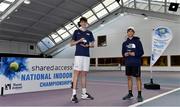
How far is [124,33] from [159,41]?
19.1m

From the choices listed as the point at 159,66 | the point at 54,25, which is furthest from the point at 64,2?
the point at 159,66

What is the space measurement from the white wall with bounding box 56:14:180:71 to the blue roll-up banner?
18.3m

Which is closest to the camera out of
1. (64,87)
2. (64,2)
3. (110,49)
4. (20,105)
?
(20,105)

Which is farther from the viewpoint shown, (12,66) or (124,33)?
(124,33)

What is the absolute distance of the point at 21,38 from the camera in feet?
83.3

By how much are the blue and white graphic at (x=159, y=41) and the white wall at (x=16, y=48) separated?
65.8 ft

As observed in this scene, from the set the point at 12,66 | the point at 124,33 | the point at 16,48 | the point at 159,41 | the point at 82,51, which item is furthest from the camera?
the point at 124,33

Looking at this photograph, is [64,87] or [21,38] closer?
[64,87]

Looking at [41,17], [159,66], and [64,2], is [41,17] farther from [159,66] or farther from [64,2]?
[159,66]

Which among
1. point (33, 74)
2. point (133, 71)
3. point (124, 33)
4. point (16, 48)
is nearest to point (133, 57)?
point (133, 71)

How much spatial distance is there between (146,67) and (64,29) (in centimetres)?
914

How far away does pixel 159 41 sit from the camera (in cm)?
742

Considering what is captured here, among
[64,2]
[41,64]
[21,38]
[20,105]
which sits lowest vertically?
[20,105]

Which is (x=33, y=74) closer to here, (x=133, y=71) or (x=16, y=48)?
(x=133, y=71)
